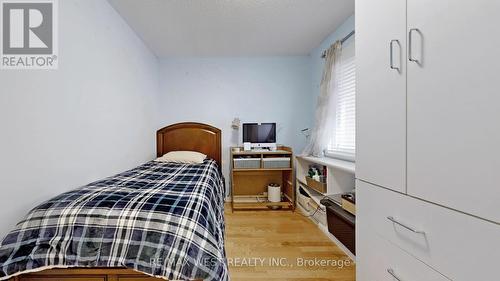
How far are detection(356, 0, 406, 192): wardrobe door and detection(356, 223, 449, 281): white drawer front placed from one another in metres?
0.26

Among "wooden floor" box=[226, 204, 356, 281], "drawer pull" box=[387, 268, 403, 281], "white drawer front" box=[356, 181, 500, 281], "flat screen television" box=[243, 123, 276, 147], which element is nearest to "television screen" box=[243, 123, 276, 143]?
"flat screen television" box=[243, 123, 276, 147]

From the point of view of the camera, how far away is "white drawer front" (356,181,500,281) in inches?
25.1

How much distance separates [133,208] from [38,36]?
1.38 m

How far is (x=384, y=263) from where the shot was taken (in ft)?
3.30

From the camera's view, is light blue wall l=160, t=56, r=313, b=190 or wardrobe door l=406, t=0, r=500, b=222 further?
light blue wall l=160, t=56, r=313, b=190

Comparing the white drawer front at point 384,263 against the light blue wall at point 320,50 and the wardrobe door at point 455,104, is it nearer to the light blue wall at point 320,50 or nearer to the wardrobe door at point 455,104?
the wardrobe door at point 455,104

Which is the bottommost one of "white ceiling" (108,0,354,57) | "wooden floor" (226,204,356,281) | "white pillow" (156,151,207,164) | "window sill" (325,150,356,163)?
"wooden floor" (226,204,356,281)

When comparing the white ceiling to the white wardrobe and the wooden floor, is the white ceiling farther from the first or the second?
the wooden floor

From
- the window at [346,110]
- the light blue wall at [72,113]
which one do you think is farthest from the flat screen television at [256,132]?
the light blue wall at [72,113]

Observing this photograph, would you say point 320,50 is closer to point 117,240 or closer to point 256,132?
point 256,132

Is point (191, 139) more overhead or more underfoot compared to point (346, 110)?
more underfoot

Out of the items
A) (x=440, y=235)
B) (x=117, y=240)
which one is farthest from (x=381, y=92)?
(x=117, y=240)

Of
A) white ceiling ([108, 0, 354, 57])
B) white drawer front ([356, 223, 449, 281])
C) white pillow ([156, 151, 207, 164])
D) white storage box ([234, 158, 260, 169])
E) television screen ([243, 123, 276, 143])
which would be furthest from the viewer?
television screen ([243, 123, 276, 143])

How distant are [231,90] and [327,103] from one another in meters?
1.55
